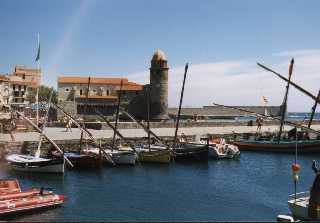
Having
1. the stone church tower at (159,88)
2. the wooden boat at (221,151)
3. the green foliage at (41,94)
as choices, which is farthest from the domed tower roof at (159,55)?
the wooden boat at (221,151)

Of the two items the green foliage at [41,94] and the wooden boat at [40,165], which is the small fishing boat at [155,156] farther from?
the green foliage at [41,94]

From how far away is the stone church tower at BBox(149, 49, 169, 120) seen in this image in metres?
104

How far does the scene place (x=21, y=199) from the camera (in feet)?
79.3

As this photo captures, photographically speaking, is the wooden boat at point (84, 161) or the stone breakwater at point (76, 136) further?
the stone breakwater at point (76, 136)

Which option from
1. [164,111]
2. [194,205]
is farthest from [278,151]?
[164,111]

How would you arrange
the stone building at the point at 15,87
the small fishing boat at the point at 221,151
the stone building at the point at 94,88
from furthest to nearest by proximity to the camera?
1. the stone building at the point at 94,88
2. the stone building at the point at 15,87
3. the small fishing boat at the point at 221,151

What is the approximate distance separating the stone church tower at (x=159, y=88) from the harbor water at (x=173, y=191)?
59.9 metres

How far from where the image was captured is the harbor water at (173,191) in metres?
24.3

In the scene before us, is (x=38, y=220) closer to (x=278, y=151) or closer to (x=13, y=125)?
(x=13, y=125)

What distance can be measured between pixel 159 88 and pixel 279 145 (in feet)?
172

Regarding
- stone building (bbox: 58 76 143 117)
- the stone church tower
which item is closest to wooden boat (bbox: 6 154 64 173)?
the stone church tower

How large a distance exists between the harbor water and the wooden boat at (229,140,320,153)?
10.2 metres

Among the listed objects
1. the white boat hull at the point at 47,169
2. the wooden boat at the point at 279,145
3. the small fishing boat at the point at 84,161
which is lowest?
the white boat hull at the point at 47,169

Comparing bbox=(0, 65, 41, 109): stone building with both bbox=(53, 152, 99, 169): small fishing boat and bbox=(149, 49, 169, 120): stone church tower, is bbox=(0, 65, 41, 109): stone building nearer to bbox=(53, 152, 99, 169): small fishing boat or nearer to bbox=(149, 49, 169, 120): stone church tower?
bbox=(149, 49, 169, 120): stone church tower
